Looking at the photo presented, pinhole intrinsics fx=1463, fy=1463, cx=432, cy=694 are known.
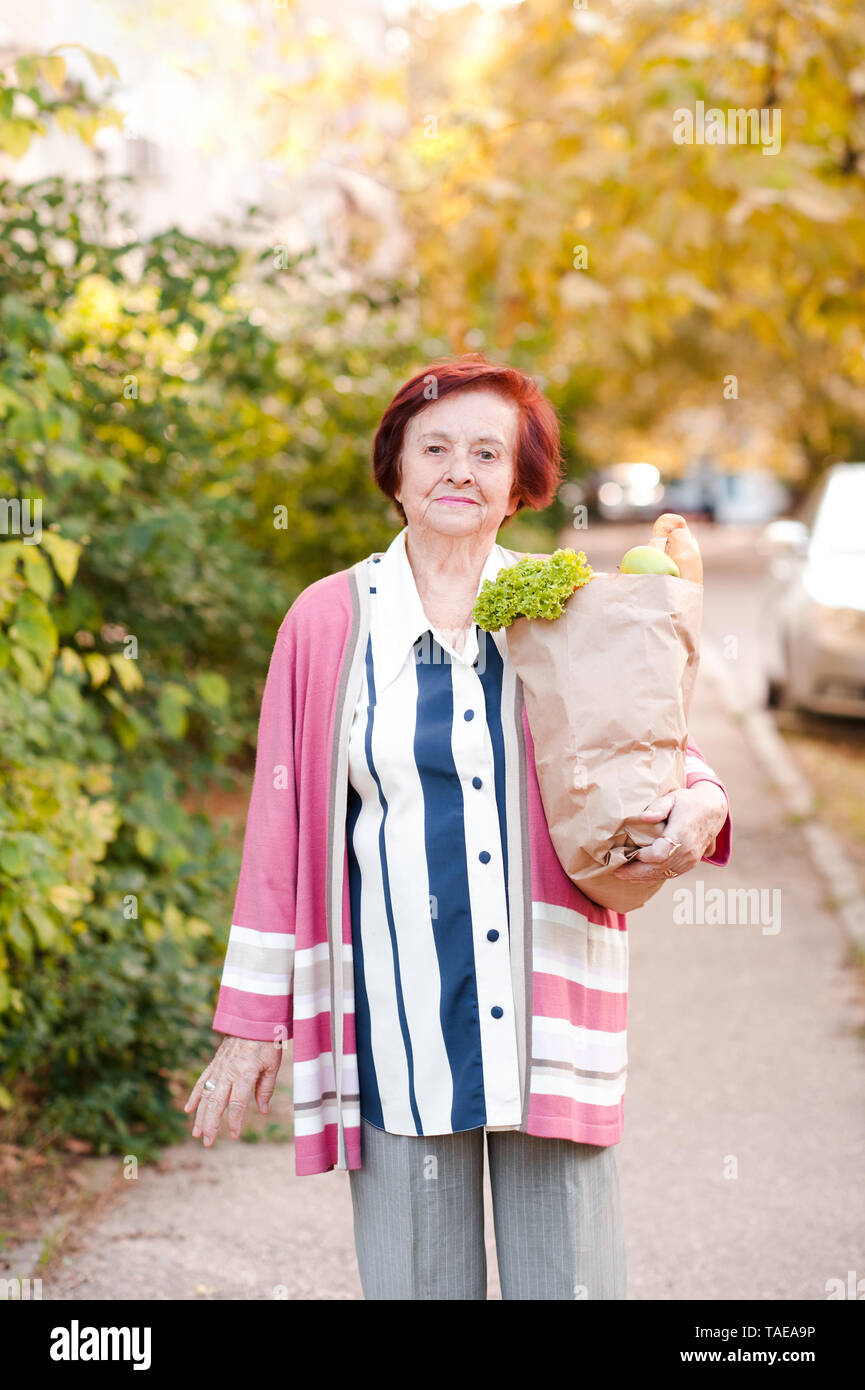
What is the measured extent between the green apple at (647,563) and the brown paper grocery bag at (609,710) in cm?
3

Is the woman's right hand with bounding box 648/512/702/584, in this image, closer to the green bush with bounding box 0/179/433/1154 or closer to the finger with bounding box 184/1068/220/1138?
the finger with bounding box 184/1068/220/1138

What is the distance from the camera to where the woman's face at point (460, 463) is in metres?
2.34

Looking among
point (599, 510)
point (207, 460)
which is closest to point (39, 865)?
point (207, 460)

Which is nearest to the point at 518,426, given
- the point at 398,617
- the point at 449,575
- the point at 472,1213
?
the point at 449,575

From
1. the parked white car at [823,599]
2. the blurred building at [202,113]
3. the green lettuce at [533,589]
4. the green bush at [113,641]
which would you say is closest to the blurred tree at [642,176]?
the blurred building at [202,113]

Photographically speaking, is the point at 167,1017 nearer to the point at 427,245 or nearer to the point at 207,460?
the point at 207,460

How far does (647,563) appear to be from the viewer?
7.18 ft

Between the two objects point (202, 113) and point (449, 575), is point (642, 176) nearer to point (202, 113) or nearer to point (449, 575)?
point (449, 575)

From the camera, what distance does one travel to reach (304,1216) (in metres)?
4.09

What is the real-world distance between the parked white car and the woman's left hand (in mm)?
7566

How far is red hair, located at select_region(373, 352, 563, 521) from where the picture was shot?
7.80ft

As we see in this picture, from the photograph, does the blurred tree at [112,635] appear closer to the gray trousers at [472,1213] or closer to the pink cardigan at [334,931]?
the pink cardigan at [334,931]

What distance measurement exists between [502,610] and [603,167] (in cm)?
475

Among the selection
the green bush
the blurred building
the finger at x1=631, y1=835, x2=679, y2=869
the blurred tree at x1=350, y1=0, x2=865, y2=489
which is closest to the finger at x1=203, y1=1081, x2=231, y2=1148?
the finger at x1=631, y1=835, x2=679, y2=869
